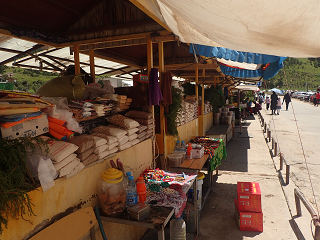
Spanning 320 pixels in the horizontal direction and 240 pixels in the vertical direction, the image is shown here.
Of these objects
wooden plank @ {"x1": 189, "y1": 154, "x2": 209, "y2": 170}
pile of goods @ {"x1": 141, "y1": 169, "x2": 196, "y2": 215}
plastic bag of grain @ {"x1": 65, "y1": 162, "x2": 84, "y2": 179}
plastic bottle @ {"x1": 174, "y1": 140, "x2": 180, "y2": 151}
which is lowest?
wooden plank @ {"x1": 189, "y1": 154, "x2": 209, "y2": 170}

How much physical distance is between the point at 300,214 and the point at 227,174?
105 inches

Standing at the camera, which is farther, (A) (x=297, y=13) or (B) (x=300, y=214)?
(B) (x=300, y=214)

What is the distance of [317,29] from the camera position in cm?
185

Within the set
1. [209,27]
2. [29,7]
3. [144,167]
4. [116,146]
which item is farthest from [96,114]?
[29,7]

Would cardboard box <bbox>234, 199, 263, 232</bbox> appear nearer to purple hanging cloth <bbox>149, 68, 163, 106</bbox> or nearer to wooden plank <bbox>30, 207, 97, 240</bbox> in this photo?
purple hanging cloth <bbox>149, 68, 163, 106</bbox>

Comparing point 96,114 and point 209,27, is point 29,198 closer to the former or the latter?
point 96,114

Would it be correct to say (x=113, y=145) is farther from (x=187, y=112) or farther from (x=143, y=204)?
(x=187, y=112)

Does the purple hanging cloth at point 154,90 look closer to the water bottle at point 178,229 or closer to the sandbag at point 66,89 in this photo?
the sandbag at point 66,89

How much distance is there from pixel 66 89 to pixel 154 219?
248 cm

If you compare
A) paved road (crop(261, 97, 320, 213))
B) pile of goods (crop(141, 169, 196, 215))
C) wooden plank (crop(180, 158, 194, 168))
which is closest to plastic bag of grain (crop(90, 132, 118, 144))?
pile of goods (crop(141, 169, 196, 215))

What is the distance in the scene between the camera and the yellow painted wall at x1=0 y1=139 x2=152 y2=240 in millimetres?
1943

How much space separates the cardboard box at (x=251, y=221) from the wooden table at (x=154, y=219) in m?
2.23

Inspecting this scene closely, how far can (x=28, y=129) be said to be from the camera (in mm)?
2303

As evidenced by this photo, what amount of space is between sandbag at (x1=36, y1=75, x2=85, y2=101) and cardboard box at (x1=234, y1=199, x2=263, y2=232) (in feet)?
12.2
